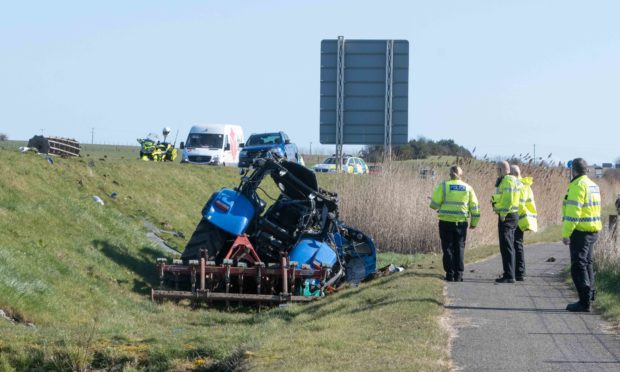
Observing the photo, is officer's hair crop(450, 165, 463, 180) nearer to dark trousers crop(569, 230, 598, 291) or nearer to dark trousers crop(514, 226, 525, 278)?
dark trousers crop(514, 226, 525, 278)

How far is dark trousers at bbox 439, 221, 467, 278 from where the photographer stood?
18484 millimetres

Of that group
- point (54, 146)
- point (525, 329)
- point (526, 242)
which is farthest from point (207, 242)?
point (54, 146)

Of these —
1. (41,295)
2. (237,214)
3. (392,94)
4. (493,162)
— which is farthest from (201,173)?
(41,295)

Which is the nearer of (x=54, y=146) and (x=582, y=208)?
(x=582, y=208)

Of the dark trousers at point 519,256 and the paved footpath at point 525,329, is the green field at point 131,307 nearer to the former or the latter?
the paved footpath at point 525,329

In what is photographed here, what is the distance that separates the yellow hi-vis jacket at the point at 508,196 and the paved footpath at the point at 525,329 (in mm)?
1231

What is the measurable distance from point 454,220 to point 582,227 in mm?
3572

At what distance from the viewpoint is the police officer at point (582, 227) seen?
49.5 feet

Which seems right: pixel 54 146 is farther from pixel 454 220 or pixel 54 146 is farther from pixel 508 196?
pixel 508 196

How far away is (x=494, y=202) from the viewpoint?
1873 centimetres

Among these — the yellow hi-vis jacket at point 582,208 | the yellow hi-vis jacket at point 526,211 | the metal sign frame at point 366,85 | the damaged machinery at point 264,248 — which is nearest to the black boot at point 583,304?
the yellow hi-vis jacket at point 582,208

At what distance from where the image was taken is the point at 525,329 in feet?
44.2

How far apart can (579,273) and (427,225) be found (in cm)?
1303

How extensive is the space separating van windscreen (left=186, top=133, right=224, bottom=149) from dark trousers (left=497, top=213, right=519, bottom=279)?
105 feet
